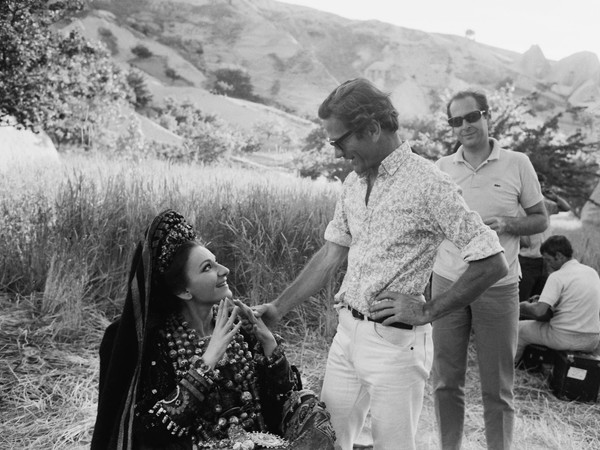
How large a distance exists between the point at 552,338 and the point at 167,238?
13.3 feet

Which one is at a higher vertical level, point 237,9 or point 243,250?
point 237,9

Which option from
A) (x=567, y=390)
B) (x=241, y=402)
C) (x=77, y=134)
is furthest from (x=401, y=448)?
(x=77, y=134)

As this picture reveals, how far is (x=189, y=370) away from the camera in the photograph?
2174mm

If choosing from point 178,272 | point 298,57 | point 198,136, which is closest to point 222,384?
point 178,272

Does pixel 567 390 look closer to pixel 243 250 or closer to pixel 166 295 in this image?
pixel 243 250

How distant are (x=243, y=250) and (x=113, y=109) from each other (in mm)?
13485

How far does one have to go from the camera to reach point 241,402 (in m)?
2.38

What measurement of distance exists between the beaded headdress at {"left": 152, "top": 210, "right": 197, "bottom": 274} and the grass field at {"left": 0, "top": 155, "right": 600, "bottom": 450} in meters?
1.89

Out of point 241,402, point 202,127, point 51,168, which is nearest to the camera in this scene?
point 241,402

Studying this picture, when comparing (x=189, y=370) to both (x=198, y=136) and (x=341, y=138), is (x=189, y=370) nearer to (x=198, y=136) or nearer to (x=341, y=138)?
(x=341, y=138)

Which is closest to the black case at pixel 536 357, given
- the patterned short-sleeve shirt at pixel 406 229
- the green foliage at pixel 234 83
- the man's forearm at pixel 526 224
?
the man's forearm at pixel 526 224

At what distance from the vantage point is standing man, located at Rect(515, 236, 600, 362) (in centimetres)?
489

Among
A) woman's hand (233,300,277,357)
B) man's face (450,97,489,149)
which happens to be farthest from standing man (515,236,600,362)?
woman's hand (233,300,277,357)

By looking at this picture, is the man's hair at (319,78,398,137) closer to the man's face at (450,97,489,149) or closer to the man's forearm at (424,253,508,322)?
the man's forearm at (424,253,508,322)
